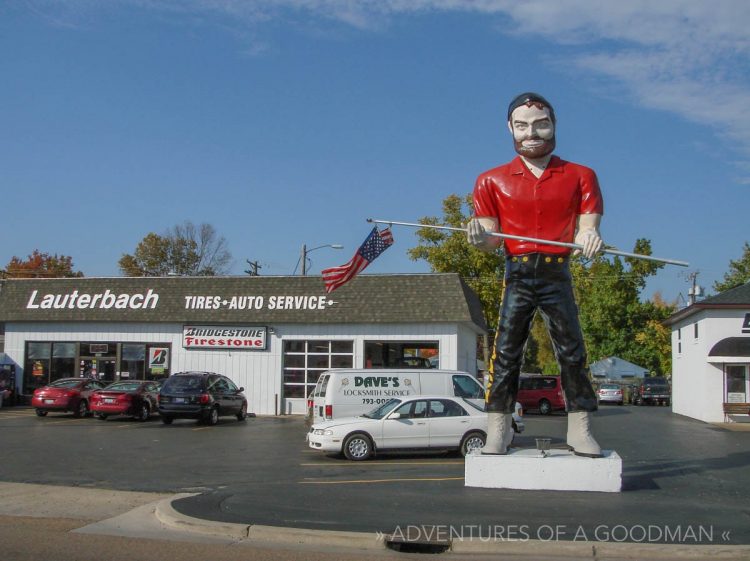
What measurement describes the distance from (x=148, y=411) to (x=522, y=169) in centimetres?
2030

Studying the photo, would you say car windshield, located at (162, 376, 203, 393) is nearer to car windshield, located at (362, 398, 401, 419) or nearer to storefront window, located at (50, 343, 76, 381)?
storefront window, located at (50, 343, 76, 381)

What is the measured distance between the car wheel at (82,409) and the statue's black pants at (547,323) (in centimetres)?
2062

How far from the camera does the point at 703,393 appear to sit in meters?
30.3

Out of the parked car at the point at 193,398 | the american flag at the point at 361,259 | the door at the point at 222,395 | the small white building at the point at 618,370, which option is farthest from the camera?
the small white building at the point at 618,370

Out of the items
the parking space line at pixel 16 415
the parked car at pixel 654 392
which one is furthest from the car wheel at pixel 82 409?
the parked car at pixel 654 392

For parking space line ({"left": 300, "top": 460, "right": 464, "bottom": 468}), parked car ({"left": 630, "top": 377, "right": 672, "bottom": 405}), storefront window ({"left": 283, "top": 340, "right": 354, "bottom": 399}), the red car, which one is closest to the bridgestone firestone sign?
storefront window ({"left": 283, "top": 340, "right": 354, "bottom": 399})

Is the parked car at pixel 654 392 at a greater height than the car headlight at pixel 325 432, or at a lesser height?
lesser

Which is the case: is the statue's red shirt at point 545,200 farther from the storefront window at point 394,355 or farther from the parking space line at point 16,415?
the parking space line at point 16,415

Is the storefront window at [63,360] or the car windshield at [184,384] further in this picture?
the storefront window at [63,360]

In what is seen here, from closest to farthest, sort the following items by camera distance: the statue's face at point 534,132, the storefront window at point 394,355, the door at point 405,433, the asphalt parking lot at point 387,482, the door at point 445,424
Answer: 1. the asphalt parking lot at point 387,482
2. the statue's face at point 534,132
3. the door at point 405,433
4. the door at point 445,424
5. the storefront window at point 394,355

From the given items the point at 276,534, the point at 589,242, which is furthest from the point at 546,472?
the point at 276,534

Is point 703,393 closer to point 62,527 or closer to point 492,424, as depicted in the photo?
point 492,424

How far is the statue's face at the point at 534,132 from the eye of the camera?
11.2m

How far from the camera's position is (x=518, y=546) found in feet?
27.0
